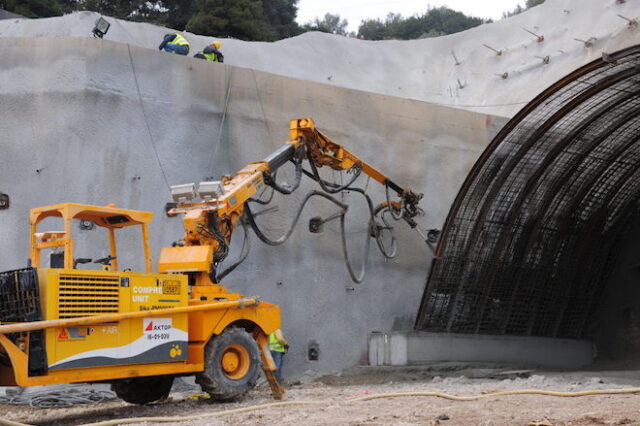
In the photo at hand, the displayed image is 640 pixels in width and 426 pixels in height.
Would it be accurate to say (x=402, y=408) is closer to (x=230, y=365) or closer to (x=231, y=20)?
(x=230, y=365)

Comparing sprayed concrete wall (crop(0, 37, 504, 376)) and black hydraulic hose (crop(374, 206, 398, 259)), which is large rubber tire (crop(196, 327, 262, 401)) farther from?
black hydraulic hose (crop(374, 206, 398, 259))

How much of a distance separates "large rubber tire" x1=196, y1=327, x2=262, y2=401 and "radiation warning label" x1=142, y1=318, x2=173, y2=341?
72 cm

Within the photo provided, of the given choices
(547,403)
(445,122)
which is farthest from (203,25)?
(547,403)

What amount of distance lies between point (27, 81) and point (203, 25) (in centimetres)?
1924

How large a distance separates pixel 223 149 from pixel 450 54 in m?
12.7

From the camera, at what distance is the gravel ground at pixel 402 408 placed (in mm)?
7531

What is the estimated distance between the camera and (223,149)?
13.4 m

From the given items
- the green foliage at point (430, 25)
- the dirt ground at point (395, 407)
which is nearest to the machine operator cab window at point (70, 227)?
the dirt ground at point (395, 407)

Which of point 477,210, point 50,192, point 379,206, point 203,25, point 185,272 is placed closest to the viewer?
point 185,272

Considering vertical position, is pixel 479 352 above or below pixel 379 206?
below

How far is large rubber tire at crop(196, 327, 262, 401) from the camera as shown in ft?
32.0

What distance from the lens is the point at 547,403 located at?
8.75m

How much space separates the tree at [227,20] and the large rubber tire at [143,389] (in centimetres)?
2232

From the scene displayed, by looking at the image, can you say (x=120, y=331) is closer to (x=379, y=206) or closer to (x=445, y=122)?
(x=379, y=206)
